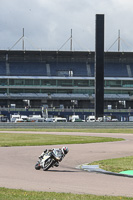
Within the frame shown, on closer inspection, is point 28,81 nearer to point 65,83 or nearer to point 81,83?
point 65,83

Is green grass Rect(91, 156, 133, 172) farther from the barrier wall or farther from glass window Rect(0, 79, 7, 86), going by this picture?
glass window Rect(0, 79, 7, 86)

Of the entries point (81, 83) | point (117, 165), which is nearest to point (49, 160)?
point (117, 165)

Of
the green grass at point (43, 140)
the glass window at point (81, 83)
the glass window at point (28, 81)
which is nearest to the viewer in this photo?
the green grass at point (43, 140)

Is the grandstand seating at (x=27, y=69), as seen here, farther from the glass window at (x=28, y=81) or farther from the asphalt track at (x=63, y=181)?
the asphalt track at (x=63, y=181)

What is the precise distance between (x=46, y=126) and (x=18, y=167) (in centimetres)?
4664

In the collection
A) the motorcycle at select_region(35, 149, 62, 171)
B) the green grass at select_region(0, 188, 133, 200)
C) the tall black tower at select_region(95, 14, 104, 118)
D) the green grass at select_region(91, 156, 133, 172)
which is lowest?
the green grass at select_region(91, 156, 133, 172)

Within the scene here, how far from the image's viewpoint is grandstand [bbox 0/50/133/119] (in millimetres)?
116062

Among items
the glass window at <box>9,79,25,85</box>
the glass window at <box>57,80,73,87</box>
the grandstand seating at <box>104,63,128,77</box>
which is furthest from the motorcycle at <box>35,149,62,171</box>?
the grandstand seating at <box>104,63,128,77</box>

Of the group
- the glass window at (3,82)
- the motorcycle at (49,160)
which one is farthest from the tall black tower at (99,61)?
the motorcycle at (49,160)

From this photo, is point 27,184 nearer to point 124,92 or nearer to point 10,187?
point 10,187

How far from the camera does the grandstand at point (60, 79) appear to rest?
116 m

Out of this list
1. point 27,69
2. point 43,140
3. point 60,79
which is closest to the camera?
point 43,140

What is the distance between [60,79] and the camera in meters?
118

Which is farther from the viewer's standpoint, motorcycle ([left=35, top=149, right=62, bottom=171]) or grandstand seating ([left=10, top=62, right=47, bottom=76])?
grandstand seating ([left=10, top=62, right=47, bottom=76])
